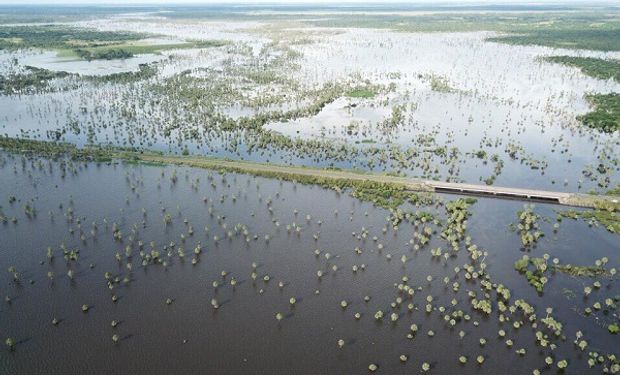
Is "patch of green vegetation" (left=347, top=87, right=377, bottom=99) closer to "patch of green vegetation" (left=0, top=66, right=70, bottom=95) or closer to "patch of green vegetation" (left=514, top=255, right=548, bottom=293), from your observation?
"patch of green vegetation" (left=514, top=255, right=548, bottom=293)

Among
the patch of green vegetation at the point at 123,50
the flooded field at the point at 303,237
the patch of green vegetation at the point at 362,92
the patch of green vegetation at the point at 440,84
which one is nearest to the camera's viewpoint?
the flooded field at the point at 303,237

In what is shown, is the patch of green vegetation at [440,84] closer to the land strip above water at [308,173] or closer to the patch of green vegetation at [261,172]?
the land strip above water at [308,173]

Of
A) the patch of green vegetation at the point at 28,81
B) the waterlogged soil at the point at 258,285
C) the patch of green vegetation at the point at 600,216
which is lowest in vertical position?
the waterlogged soil at the point at 258,285

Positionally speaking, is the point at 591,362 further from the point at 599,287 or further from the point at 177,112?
the point at 177,112

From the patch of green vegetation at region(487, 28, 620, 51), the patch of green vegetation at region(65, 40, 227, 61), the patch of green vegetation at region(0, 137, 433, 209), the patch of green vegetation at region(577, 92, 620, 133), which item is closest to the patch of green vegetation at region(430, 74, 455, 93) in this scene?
Answer: the patch of green vegetation at region(577, 92, 620, 133)

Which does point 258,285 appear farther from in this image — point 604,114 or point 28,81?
point 28,81

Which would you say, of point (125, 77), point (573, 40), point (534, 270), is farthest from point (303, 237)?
point (573, 40)

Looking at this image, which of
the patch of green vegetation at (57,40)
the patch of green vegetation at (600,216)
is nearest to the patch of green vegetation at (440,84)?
the patch of green vegetation at (600,216)
